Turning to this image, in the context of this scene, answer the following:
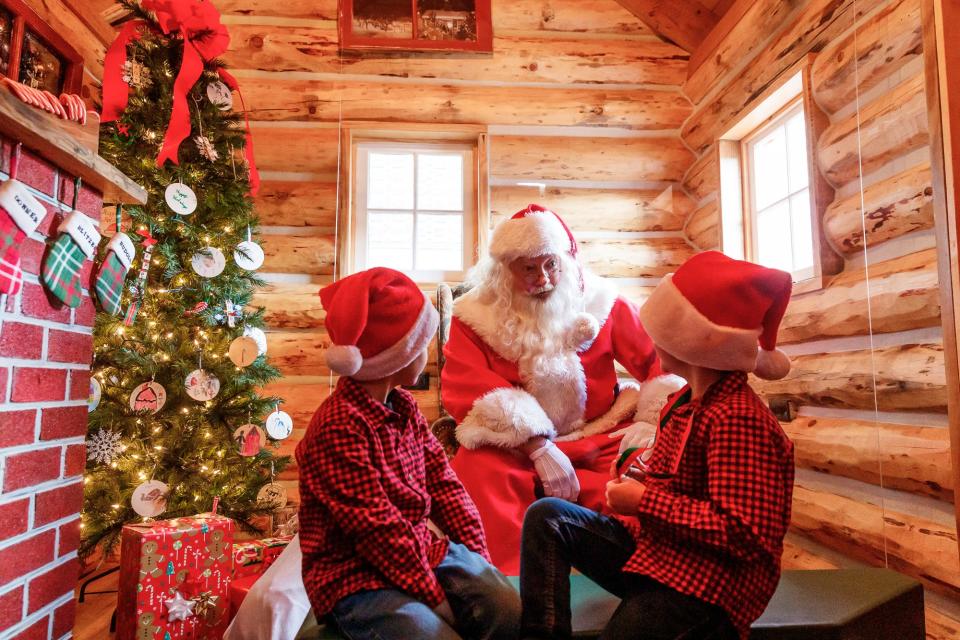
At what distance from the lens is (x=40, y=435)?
4.99 ft

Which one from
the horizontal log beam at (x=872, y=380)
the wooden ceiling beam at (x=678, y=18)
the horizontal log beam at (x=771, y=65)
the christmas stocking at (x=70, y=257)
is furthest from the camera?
the wooden ceiling beam at (x=678, y=18)

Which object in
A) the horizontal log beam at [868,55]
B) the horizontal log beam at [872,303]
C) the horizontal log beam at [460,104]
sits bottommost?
the horizontal log beam at [872,303]

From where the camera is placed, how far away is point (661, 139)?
12.6 ft

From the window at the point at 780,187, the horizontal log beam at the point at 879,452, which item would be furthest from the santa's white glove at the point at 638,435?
the window at the point at 780,187

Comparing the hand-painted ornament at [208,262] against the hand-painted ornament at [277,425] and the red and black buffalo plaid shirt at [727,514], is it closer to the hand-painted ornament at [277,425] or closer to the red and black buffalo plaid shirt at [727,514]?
the hand-painted ornament at [277,425]

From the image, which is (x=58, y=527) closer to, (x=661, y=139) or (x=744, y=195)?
(x=744, y=195)

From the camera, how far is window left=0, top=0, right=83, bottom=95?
2.67 meters

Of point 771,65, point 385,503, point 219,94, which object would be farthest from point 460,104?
point 385,503

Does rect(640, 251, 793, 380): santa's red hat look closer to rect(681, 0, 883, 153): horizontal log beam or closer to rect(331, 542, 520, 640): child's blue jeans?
rect(331, 542, 520, 640): child's blue jeans

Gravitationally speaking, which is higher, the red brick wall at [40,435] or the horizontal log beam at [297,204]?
the horizontal log beam at [297,204]

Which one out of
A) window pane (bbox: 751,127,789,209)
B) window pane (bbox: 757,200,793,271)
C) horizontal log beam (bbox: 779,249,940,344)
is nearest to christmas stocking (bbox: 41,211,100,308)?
horizontal log beam (bbox: 779,249,940,344)

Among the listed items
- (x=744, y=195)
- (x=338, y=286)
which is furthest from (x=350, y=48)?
(x=338, y=286)

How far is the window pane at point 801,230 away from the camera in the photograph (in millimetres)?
2639

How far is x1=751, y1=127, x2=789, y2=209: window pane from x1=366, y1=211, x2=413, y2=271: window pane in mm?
1910
